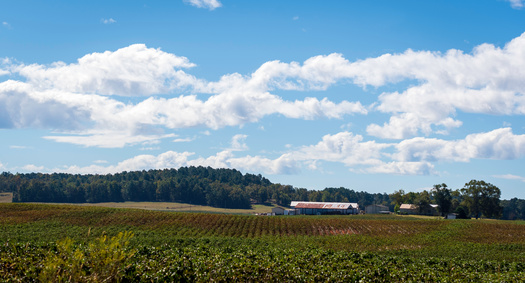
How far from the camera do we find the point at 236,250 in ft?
105

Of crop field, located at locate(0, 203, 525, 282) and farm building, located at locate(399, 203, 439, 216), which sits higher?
farm building, located at locate(399, 203, 439, 216)

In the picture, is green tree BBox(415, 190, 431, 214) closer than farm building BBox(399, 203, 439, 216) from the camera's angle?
Yes

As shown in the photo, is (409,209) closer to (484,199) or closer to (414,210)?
(414,210)

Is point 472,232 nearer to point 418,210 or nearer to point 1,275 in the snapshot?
point 1,275

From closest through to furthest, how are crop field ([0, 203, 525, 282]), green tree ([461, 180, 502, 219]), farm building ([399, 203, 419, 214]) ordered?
crop field ([0, 203, 525, 282]), green tree ([461, 180, 502, 219]), farm building ([399, 203, 419, 214])

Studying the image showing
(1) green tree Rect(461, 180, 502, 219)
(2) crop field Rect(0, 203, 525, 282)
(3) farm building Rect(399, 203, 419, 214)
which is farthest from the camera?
(3) farm building Rect(399, 203, 419, 214)

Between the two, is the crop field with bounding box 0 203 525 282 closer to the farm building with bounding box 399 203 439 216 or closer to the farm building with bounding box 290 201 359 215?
the farm building with bounding box 290 201 359 215

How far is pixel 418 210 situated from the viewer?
6166 inches

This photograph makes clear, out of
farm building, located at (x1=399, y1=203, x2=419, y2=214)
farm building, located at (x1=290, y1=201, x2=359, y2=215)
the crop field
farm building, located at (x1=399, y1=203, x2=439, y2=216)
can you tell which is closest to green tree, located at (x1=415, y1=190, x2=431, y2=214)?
farm building, located at (x1=399, y1=203, x2=439, y2=216)

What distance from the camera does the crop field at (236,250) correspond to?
767 inches

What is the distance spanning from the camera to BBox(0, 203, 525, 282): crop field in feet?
63.9

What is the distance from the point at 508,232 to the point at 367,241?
3306 centimetres

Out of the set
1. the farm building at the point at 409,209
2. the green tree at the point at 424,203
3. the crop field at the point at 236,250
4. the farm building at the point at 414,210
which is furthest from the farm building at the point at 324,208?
the crop field at the point at 236,250

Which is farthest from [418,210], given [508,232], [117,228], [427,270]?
[427,270]
